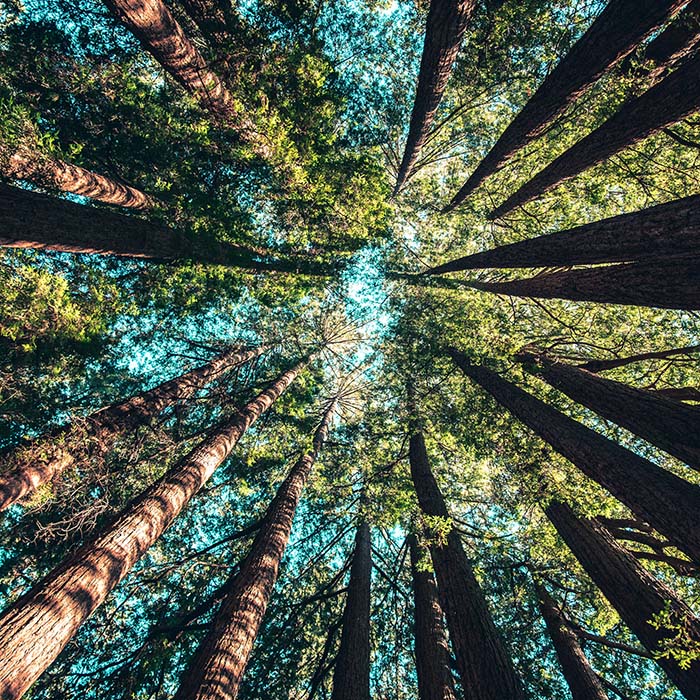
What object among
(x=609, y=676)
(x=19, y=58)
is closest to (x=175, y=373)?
(x=19, y=58)

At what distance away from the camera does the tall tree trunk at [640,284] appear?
3986mm

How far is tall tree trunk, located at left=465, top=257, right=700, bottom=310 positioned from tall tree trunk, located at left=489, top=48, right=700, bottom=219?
268 centimetres

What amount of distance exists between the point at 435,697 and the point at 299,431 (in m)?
7.58

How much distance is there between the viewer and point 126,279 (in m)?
8.90

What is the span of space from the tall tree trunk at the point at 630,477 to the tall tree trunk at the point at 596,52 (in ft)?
20.2

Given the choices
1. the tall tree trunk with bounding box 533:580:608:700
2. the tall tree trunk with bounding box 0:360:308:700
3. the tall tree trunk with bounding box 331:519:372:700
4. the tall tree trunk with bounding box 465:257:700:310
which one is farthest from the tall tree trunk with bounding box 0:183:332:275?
the tall tree trunk with bounding box 533:580:608:700

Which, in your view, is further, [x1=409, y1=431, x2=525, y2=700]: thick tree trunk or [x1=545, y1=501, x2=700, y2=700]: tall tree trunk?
[x1=545, y1=501, x2=700, y2=700]: tall tree trunk

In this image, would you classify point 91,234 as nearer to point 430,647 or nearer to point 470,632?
point 470,632

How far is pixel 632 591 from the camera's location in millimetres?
5176

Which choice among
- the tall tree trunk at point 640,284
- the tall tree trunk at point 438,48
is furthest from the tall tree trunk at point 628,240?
the tall tree trunk at point 438,48

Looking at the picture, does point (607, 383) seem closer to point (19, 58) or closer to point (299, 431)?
point (299, 431)

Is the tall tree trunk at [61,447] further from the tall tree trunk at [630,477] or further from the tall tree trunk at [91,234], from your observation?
the tall tree trunk at [630,477]

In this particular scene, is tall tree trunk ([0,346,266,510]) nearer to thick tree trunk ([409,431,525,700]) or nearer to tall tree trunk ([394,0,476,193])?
thick tree trunk ([409,431,525,700])

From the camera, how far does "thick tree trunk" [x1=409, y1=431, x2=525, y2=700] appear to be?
13.2ft
